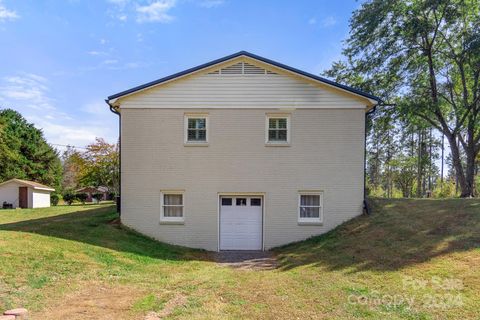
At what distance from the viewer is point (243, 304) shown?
6.14 m

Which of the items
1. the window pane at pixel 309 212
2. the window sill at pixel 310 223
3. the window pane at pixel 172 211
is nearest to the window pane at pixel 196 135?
the window pane at pixel 172 211

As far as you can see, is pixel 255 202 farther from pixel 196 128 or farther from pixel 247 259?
pixel 196 128

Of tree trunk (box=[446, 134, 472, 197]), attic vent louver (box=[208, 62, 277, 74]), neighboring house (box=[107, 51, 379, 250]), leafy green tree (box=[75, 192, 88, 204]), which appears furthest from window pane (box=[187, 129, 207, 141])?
leafy green tree (box=[75, 192, 88, 204])

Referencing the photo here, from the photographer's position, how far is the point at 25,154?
132ft

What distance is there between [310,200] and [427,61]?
14447 mm

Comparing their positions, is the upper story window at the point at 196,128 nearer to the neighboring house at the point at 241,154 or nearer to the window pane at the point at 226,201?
the neighboring house at the point at 241,154

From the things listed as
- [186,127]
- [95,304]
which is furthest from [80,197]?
[95,304]

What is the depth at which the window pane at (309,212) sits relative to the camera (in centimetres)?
1302

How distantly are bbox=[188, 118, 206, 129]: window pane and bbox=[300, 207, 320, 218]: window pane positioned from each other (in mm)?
5212

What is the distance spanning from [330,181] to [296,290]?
22.1 feet

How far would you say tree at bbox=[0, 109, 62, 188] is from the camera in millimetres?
35497

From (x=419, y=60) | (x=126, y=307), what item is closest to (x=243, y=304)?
(x=126, y=307)

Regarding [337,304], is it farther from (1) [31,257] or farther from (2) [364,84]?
(2) [364,84]

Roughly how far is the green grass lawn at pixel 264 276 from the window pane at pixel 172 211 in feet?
4.87
